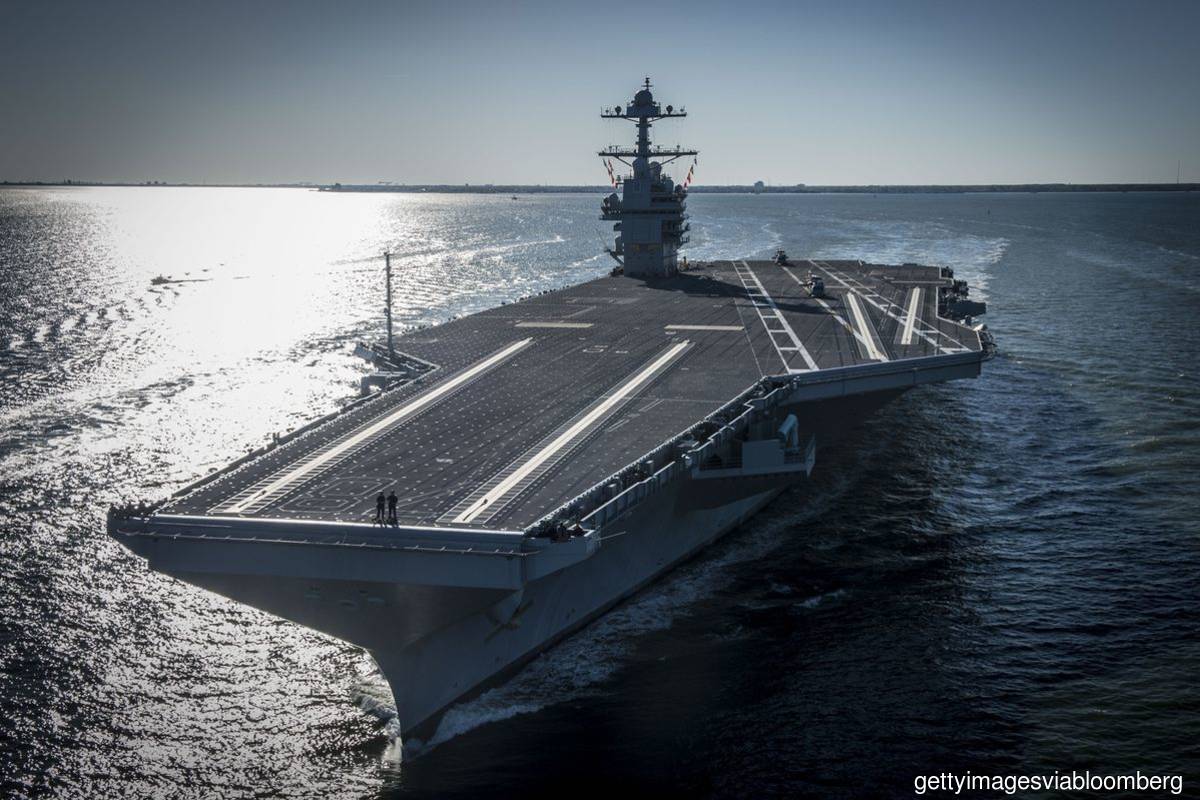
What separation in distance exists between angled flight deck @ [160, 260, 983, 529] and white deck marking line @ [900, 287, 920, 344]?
0.52ft

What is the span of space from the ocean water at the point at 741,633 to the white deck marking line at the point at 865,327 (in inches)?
152

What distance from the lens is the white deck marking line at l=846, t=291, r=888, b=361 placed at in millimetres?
26578

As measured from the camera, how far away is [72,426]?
32.4 meters

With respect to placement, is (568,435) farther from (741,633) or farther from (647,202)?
(647,202)

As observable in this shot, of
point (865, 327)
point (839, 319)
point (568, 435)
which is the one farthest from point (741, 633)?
point (839, 319)

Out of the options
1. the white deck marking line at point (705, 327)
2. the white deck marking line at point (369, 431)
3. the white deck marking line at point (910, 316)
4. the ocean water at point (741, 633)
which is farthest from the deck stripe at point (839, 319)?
the white deck marking line at point (369, 431)

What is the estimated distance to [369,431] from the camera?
20.4 m

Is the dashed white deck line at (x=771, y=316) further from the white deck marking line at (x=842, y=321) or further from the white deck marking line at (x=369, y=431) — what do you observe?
the white deck marking line at (x=369, y=431)

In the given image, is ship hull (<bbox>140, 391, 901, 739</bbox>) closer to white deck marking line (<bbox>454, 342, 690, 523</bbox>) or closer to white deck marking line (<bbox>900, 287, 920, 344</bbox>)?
white deck marking line (<bbox>454, 342, 690, 523</bbox>)

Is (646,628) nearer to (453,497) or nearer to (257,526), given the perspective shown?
(453,497)

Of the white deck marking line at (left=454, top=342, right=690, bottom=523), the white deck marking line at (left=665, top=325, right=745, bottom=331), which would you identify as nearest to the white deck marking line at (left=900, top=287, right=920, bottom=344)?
the white deck marking line at (left=665, top=325, right=745, bottom=331)

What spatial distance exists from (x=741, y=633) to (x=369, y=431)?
8.54 metres

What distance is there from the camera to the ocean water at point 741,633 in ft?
50.4

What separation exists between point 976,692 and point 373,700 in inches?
413
